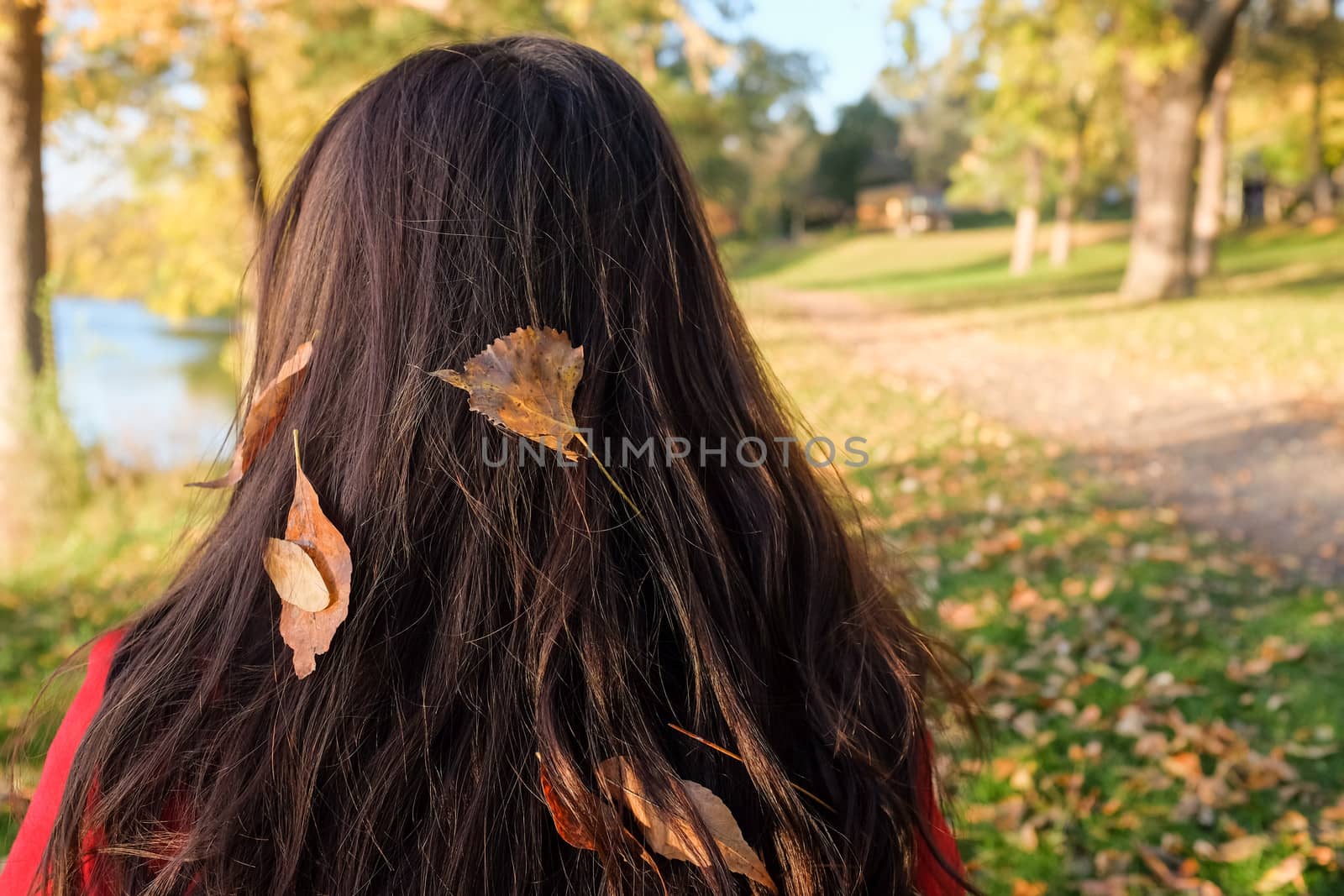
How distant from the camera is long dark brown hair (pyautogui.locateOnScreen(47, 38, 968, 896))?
107cm

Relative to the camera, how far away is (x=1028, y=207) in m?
28.2

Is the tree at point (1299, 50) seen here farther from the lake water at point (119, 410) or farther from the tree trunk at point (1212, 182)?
the lake water at point (119, 410)

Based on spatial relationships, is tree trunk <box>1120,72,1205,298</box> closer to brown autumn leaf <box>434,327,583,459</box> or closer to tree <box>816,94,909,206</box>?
brown autumn leaf <box>434,327,583,459</box>

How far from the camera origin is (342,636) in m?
1.08

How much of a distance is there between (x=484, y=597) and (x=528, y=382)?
0.25 metres

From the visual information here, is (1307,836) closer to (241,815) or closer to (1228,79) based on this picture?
(241,815)

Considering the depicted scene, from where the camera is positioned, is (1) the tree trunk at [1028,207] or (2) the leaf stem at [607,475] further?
(1) the tree trunk at [1028,207]

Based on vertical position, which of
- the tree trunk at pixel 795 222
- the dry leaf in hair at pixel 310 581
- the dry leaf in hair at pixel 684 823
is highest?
the tree trunk at pixel 795 222

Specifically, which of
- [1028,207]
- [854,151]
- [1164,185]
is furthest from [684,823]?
[854,151]

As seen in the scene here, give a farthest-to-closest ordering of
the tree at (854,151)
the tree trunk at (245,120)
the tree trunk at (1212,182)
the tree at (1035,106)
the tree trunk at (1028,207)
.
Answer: the tree at (854,151) < the tree trunk at (1028,207) < the tree trunk at (1212,182) < the tree at (1035,106) < the tree trunk at (245,120)

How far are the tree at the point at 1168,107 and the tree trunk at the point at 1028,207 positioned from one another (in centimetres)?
1232

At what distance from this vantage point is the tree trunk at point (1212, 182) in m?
19.5

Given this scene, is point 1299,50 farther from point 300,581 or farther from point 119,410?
point 300,581

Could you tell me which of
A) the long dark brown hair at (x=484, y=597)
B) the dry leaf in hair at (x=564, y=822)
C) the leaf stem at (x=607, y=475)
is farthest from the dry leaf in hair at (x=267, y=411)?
the dry leaf in hair at (x=564, y=822)
